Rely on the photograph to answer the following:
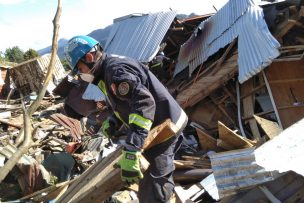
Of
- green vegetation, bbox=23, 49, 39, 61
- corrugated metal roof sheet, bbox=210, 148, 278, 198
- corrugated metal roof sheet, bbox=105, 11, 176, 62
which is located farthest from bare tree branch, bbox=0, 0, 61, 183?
green vegetation, bbox=23, 49, 39, 61

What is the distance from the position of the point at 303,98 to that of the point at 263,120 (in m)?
1.08

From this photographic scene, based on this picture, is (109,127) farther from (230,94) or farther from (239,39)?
(239,39)

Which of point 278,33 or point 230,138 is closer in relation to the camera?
point 230,138

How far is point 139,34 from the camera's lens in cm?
1145

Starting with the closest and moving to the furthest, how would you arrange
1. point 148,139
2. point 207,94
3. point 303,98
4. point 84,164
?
point 148,139 → point 84,164 → point 303,98 → point 207,94

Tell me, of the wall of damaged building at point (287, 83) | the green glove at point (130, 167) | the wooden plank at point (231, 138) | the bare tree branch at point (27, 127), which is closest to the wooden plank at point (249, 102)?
the wall of damaged building at point (287, 83)

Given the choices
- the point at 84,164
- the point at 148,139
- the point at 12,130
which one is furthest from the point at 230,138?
the point at 12,130

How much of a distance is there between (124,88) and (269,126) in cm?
438

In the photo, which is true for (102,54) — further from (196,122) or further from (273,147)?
(196,122)

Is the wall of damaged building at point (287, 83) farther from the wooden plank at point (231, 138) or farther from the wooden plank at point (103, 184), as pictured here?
the wooden plank at point (103, 184)

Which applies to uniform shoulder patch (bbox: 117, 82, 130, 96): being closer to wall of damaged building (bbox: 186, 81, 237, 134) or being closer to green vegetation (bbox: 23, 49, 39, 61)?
wall of damaged building (bbox: 186, 81, 237, 134)

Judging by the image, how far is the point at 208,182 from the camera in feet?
17.4

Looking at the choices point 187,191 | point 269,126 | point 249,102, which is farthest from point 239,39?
point 187,191

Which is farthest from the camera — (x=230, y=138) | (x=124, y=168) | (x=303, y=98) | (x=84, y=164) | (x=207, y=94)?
(x=207, y=94)
